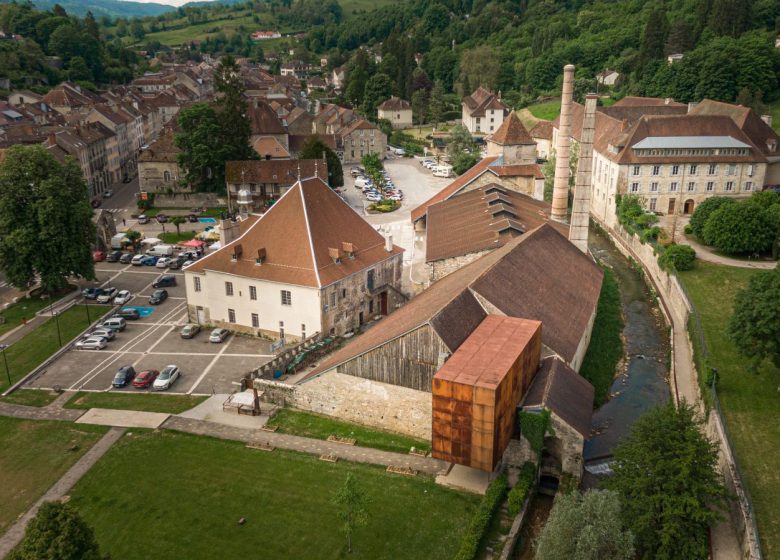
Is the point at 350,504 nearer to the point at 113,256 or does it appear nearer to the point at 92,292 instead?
the point at 92,292

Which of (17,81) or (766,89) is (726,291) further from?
(17,81)

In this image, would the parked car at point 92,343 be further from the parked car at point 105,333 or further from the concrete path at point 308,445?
the concrete path at point 308,445

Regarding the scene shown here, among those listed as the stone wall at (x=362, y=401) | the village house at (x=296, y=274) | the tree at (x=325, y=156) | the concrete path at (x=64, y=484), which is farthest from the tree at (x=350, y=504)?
the tree at (x=325, y=156)

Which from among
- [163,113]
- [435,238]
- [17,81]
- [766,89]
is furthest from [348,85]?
[435,238]

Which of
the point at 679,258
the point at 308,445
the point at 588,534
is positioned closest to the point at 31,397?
the point at 308,445

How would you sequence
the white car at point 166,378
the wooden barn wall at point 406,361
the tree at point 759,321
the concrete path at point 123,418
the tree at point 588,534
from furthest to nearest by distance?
the white car at point 166,378
the concrete path at point 123,418
the tree at point 759,321
the wooden barn wall at point 406,361
the tree at point 588,534
